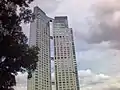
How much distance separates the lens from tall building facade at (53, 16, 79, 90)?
248 feet

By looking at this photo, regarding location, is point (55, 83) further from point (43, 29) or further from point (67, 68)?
point (43, 29)

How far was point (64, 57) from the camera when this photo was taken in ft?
287

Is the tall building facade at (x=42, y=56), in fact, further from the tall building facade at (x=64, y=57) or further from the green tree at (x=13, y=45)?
the green tree at (x=13, y=45)

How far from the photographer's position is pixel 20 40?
15562mm

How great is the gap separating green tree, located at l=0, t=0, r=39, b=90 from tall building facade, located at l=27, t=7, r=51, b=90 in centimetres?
4955

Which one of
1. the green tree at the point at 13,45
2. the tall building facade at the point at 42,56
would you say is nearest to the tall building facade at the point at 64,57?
the tall building facade at the point at 42,56

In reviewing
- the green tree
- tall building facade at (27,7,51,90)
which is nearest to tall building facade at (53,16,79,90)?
tall building facade at (27,7,51,90)

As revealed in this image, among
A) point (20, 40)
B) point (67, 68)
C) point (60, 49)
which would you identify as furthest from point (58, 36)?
point (20, 40)

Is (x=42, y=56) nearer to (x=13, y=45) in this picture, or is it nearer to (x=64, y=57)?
(x=64, y=57)

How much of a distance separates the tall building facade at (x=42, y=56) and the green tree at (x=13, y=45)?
49.6 metres

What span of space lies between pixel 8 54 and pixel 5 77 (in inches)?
54.7

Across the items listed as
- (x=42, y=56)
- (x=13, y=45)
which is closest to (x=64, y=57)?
(x=42, y=56)

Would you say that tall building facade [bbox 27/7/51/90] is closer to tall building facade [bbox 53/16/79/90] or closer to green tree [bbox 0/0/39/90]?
tall building facade [bbox 53/16/79/90]

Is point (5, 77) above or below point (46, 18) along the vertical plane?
below
